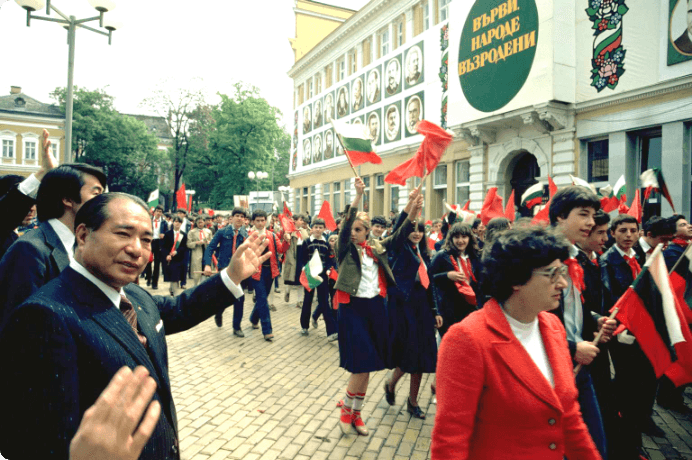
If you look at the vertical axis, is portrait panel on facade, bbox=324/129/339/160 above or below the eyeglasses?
above

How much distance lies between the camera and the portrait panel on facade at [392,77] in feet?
89.2

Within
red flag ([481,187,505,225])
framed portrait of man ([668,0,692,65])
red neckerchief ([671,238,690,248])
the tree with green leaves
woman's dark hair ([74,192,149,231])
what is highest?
the tree with green leaves

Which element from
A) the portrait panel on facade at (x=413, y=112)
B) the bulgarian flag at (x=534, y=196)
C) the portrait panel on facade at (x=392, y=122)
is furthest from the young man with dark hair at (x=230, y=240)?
the portrait panel on facade at (x=392, y=122)

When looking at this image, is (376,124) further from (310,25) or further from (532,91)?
(310,25)

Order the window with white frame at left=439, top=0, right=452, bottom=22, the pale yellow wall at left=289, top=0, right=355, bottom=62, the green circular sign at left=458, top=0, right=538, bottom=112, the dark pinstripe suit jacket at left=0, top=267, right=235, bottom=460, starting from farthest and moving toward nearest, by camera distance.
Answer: the pale yellow wall at left=289, top=0, right=355, bottom=62
the window with white frame at left=439, top=0, right=452, bottom=22
the green circular sign at left=458, top=0, right=538, bottom=112
the dark pinstripe suit jacket at left=0, top=267, right=235, bottom=460

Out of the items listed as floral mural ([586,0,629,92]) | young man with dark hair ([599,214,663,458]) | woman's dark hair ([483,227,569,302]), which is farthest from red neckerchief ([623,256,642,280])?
floral mural ([586,0,629,92])

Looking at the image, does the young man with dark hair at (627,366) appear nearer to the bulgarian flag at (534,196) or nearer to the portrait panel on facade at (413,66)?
the bulgarian flag at (534,196)

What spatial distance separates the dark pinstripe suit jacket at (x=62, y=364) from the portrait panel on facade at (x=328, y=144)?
113 feet

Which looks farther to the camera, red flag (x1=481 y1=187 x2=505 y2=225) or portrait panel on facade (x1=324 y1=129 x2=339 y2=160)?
portrait panel on facade (x1=324 y1=129 x2=339 y2=160)

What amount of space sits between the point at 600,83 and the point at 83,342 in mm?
17643

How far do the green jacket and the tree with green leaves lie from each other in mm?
50689

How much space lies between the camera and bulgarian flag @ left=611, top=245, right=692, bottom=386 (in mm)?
3133

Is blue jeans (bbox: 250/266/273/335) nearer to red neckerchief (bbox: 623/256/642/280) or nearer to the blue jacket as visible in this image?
the blue jacket

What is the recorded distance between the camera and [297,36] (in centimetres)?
4325
